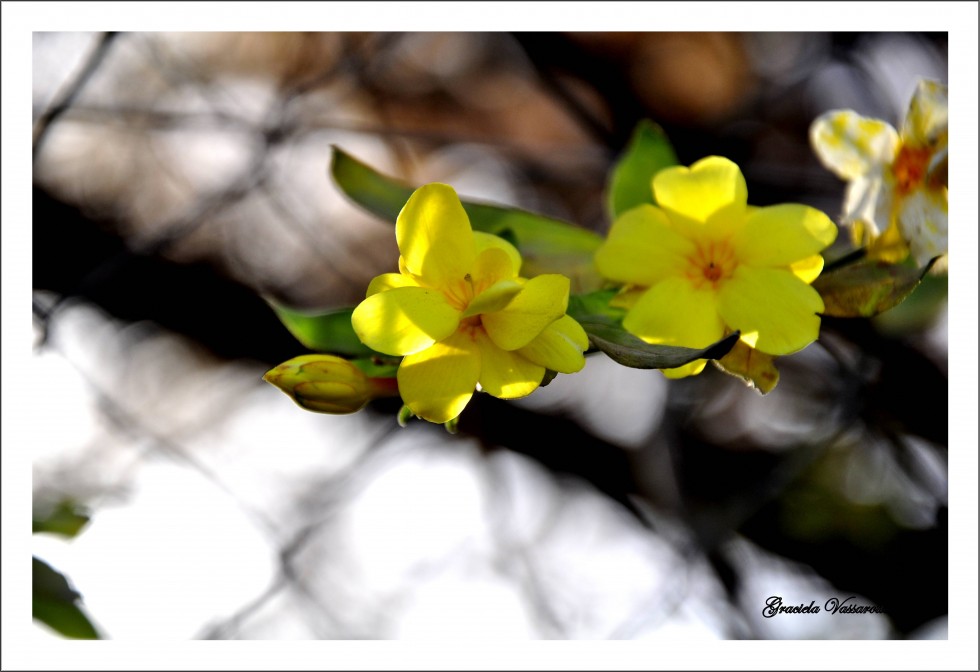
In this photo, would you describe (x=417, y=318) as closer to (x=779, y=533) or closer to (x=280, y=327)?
(x=280, y=327)

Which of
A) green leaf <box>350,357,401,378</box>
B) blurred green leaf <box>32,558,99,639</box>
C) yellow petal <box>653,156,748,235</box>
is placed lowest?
blurred green leaf <box>32,558,99,639</box>

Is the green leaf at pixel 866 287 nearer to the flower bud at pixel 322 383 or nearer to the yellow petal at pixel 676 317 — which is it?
the yellow petal at pixel 676 317

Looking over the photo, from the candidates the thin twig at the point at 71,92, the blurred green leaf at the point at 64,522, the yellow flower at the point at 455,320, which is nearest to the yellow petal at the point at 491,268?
the yellow flower at the point at 455,320

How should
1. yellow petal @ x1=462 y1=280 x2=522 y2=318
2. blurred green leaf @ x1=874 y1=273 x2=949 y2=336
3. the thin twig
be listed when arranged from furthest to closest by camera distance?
the thin twig
blurred green leaf @ x1=874 y1=273 x2=949 y2=336
yellow petal @ x1=462 y1=280 x2=522 y2=318

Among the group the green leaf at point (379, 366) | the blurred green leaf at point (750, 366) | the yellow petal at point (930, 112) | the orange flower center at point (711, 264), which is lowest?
the green leaf at point (379, 366)

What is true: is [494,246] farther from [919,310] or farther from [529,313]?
[919,310]

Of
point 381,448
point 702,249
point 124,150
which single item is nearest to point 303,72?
point 124,150

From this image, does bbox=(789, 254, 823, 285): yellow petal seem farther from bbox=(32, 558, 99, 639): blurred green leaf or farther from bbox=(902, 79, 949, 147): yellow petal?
bbox=(32, 558, 99, 639): blurred green leaf

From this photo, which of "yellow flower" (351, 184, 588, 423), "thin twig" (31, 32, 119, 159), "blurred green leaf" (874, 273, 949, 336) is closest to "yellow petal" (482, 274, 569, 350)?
"yellow flower" (351, 184, 588, 423)
